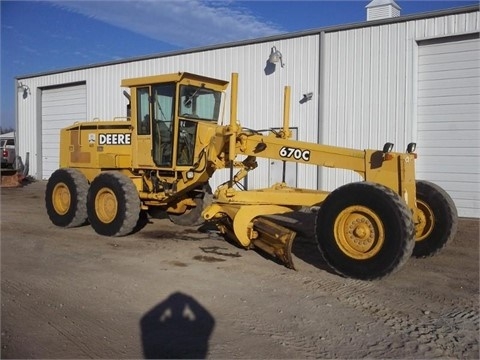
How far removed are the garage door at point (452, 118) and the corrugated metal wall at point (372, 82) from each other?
304 millimetres

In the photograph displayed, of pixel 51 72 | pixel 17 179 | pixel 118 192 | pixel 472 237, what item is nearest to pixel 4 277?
pixel 118 192

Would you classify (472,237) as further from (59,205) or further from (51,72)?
(51,72)

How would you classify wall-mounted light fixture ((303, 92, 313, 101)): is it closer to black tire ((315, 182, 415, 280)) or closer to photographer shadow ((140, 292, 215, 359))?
black tire ((315, 182, 415, 280))

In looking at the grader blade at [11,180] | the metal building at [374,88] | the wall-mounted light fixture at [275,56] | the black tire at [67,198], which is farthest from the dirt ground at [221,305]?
the grader blade at [11,180]

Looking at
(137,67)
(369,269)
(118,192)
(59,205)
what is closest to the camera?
(369,269)

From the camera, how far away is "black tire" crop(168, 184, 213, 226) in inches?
423

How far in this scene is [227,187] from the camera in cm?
839

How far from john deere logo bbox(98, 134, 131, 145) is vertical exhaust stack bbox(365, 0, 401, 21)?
818cm

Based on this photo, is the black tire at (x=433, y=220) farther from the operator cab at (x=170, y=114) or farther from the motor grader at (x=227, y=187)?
the operator cab at (x=170, y=114)

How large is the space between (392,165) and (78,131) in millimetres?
7127

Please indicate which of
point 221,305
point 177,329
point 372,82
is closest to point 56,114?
point 372,82

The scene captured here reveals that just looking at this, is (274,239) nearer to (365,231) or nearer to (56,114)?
(365,231)

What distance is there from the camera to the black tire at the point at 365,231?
6348 mm

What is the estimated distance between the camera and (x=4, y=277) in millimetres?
6891
